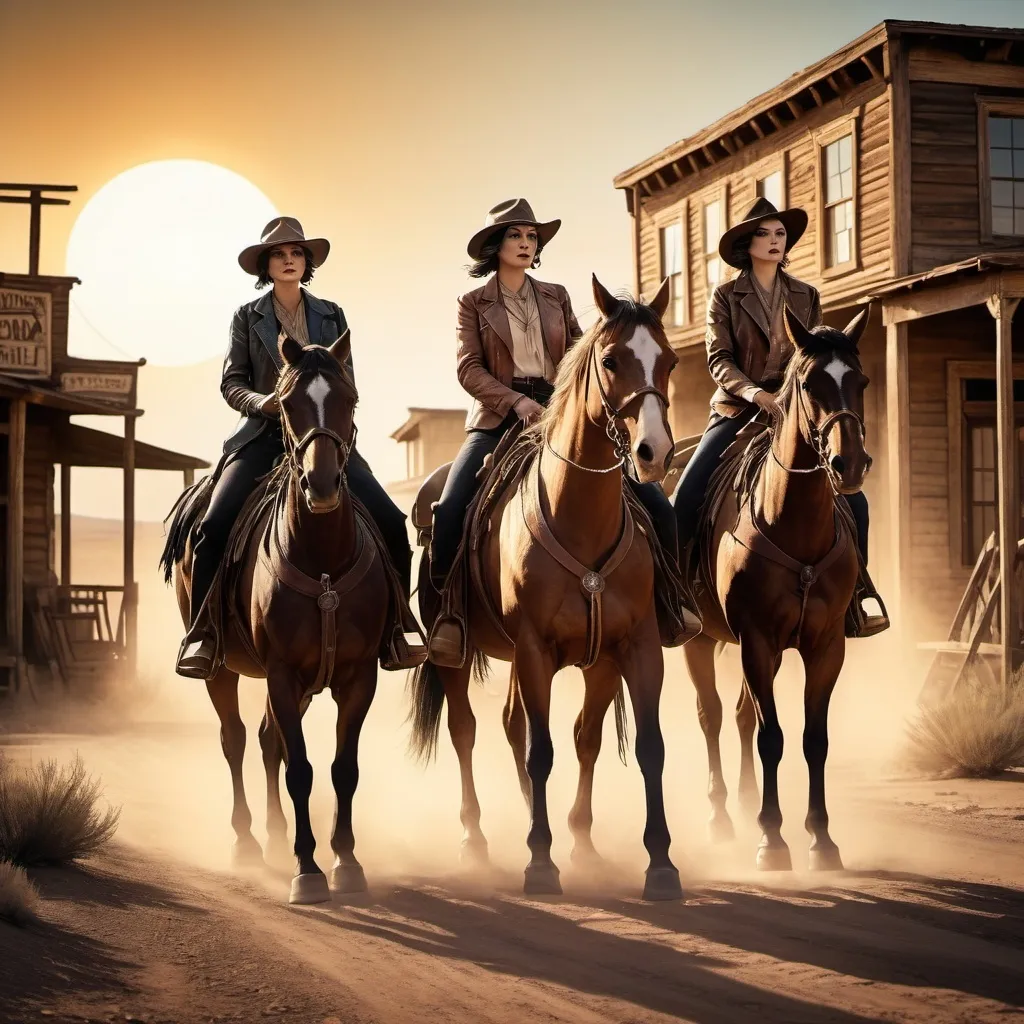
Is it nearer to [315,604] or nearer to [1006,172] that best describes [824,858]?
[315,604]

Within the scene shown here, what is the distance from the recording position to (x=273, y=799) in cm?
834

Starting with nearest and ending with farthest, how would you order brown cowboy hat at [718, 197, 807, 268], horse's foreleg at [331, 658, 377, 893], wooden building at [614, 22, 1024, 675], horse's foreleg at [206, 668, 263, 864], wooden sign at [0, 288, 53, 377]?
horse's foreleg at [331, 658, 377, 893], horse's foreleg at [206, 668, 263, 864], brown cowboy hat at [718, 197, 807, 268], wooden building at [614, 22, 1024, 675], wooden sign at [0, 288, 53, 377]

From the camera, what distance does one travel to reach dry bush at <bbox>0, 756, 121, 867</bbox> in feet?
25.1

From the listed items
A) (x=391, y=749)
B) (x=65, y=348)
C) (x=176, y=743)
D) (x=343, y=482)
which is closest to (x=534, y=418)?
(x=343, y=482)

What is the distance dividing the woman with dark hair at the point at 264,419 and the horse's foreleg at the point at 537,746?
899 millimetres

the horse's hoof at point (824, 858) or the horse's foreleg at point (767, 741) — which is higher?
the horse's foreleg at point (767, 741)

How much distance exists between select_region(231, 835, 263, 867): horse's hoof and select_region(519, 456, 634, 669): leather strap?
228 cm

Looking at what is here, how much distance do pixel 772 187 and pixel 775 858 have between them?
16170mm

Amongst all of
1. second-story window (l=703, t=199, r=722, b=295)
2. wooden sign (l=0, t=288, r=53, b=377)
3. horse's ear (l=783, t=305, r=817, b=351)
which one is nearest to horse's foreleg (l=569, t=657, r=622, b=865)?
horse's ear (l=783, t=305, r=817, b=351)

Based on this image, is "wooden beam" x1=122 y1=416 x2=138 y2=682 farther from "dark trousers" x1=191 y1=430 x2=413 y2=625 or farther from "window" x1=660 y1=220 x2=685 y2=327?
"dark trousers" x1=191 y1=430 x2=413 y2=625

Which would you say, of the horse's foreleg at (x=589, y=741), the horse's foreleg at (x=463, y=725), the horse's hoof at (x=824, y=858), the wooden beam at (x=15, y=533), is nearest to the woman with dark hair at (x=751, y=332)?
the horse's foreleg at (x=589, y=741)

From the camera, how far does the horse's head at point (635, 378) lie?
634 cm

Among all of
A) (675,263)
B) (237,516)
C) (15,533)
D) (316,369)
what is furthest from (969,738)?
(675,263)

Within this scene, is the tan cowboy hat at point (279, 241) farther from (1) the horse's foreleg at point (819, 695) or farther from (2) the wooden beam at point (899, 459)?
Answer: (2) the wooden beam at point (899, 459)
